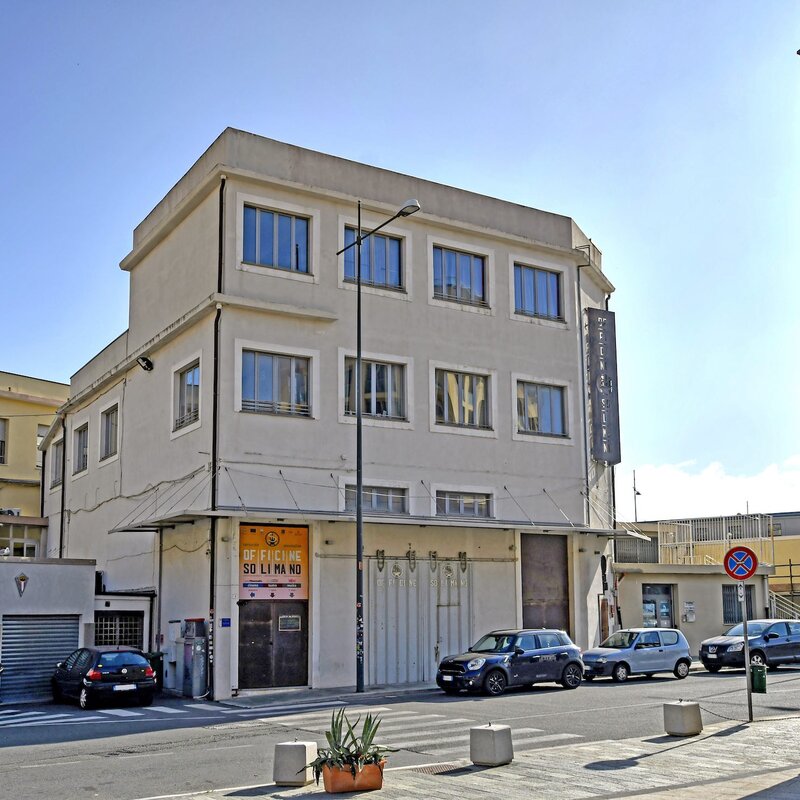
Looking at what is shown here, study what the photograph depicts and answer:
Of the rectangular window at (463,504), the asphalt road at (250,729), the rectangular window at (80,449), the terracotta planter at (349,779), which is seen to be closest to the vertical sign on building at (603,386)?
the rectangular window at (463,504)

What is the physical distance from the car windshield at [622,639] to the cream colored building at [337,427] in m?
2.87

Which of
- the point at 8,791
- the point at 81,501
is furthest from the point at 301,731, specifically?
the point at 81,501

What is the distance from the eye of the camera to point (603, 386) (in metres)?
33.9

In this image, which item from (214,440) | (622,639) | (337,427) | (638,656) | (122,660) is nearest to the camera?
(122,660)

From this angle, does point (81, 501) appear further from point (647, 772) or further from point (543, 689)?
point (647, 772)

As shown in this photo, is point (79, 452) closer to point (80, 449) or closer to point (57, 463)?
point (80, 449)

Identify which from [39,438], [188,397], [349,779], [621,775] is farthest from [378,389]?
[39,438]

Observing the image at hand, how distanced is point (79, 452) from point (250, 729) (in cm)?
2322

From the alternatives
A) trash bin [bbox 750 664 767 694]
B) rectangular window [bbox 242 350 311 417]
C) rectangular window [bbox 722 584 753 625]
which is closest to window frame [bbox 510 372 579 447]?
rectangular window [bbox 242 350 311 417]

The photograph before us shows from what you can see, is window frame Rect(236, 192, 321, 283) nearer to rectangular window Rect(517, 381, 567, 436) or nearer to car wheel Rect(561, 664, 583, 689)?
rectangular window Rect(517, 381, 567, 436)

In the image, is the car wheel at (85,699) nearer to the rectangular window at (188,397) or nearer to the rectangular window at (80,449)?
the rectangular window at (188,397)

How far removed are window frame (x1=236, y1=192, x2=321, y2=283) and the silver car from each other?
1251 centimetres

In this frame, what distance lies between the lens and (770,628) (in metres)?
31.3

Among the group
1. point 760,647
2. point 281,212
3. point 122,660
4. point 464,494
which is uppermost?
point 281,212
